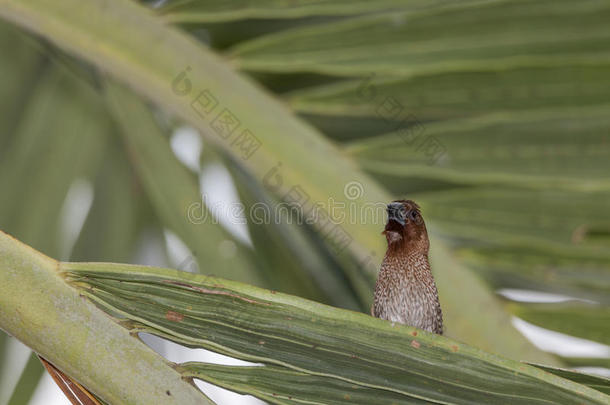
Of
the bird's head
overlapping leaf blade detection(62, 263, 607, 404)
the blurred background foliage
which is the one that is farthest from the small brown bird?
the blurred background foliage

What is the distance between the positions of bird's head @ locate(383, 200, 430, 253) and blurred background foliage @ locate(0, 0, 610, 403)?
53cm

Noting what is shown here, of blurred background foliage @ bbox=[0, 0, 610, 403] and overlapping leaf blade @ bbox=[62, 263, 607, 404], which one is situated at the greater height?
blurred background foliage @ bbox=[0, 0, 610, 403]

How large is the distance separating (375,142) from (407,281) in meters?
0.59

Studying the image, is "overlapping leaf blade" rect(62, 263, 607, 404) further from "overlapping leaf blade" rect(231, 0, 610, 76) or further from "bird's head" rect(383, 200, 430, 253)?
"overlapping leaf blade" rect(231, 0, 610, 76)

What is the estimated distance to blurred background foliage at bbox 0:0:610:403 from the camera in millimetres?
1434

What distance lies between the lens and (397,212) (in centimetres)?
93

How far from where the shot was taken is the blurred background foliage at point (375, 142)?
143 cm

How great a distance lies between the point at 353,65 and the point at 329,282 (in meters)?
0.49

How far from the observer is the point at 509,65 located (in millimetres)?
1450

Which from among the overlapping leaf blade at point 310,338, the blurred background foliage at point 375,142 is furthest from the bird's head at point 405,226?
the blurred background foliage at point 375,142

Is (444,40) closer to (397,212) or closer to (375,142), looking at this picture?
(375,142)

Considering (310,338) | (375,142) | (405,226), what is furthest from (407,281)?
(375,142)

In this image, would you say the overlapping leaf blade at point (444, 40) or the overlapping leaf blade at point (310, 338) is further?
the overlapping leaf blade at point (444, 40)

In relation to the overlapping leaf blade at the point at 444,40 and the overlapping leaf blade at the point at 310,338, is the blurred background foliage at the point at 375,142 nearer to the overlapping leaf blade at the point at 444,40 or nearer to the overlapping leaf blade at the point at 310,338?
the overlapping leaf blade at the point at 444,40
